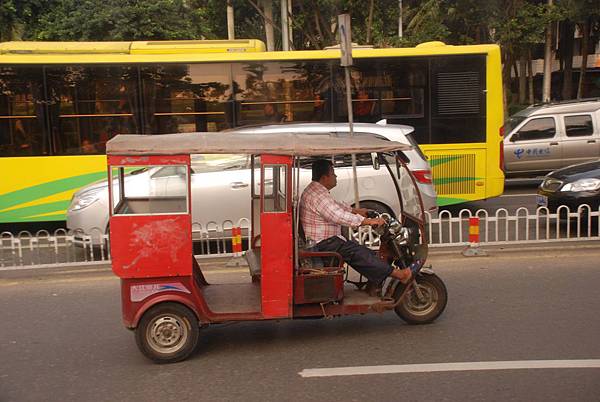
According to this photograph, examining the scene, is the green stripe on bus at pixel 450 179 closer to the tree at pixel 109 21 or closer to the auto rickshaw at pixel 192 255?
the auto rickshaw at pixel 192 255

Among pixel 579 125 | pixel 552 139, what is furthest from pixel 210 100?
pixel 579 125

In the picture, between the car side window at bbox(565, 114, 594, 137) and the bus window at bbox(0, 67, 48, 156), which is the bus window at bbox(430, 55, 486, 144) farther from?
the bus window at bbox(0, 67, 48, 156)

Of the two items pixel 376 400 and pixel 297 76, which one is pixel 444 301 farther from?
pixel 297 76

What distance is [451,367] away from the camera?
504 centimetres

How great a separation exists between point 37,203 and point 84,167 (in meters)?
0.97

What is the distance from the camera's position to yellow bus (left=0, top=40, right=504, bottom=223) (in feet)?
36.8

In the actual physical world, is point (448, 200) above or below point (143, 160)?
below

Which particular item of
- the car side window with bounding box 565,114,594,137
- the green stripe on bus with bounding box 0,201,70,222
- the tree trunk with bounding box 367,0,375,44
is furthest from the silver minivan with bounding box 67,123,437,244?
the tree trunk with bounding box 367,0,375,44

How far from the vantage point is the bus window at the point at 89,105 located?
11.2 meters

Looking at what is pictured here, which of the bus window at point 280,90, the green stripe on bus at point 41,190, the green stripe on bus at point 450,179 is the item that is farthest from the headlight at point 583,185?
the green stripe on bus at point 41,190

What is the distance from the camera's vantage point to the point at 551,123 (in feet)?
48.7

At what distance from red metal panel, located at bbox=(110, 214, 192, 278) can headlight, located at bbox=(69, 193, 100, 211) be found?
14.4 ft

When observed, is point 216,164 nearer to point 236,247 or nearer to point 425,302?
point 236,247

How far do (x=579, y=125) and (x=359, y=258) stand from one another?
10.9 meters
